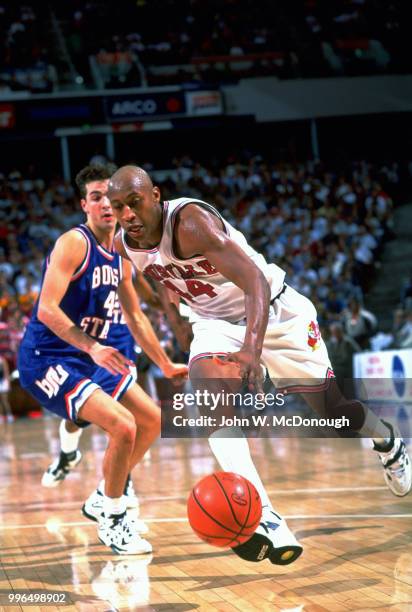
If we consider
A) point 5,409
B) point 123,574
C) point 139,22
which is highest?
point 139,22

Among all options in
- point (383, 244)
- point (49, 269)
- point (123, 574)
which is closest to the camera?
point (123, 574)

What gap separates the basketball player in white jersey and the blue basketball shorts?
72 cm

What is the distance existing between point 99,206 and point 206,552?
191 cm

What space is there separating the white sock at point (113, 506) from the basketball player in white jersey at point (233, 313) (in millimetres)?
838

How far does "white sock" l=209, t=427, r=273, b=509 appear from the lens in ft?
12.6

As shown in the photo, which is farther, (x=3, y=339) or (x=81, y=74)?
(x=81, y=74)

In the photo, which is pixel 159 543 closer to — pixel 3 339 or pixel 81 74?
pixel 3 339

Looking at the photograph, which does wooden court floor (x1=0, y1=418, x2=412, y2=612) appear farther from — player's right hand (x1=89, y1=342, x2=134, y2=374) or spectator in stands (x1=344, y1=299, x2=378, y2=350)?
spectator in stands (x1=344, y1=299, x2=378, y2=350)

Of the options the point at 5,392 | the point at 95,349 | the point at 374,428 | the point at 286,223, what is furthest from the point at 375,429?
the point at 286,223

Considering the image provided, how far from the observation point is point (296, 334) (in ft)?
14.1

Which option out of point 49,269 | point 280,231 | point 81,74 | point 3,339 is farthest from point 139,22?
point 49,269

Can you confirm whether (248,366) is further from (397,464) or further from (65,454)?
(65,454)

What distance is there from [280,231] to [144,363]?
603 cm

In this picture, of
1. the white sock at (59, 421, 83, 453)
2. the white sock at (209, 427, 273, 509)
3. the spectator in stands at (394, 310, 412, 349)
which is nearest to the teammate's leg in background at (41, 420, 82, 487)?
the white sock at (59, 421, 83, 453)
